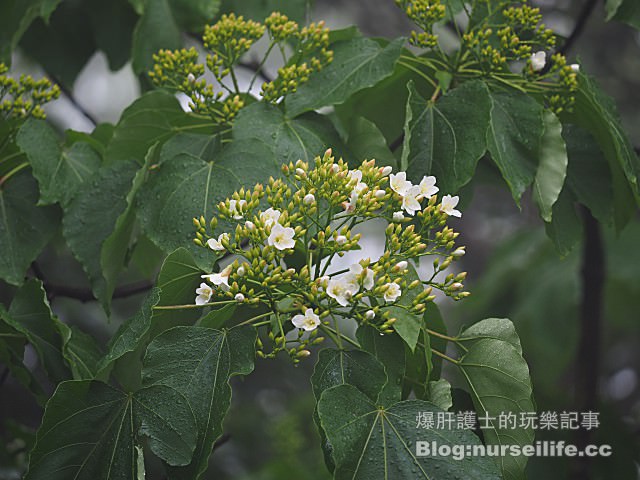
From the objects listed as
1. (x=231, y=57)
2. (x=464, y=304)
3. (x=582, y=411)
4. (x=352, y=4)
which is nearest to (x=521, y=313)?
(x=464, y=304)

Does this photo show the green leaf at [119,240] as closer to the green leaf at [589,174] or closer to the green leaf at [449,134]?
the green leaf at [449,134]

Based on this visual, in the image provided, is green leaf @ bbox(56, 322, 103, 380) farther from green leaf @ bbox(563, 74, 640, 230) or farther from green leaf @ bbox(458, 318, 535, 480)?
green leaf @ bbox(563, 74, 640, 230)

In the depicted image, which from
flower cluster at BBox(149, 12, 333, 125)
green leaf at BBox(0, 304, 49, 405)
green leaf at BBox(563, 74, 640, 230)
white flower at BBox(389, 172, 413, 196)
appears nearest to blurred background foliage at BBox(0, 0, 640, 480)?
green leaf at BBox(563, 74, 640, 230)

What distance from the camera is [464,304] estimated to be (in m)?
3.92

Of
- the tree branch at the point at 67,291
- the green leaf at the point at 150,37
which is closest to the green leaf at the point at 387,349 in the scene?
the tree branch at the point at 67,291

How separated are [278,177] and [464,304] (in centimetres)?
252

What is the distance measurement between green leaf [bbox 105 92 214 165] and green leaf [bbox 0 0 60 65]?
451 mm

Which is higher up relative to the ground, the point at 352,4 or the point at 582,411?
the point at 352,4

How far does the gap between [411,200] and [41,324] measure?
0.75 meters

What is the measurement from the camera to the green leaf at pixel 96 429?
133cm

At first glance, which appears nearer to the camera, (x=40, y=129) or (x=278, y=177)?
(x=278, y=177)

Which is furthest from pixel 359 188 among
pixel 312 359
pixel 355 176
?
pixel 312 359

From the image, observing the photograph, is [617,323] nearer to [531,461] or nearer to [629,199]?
[531,461]

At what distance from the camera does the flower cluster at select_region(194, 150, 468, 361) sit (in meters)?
1.29
